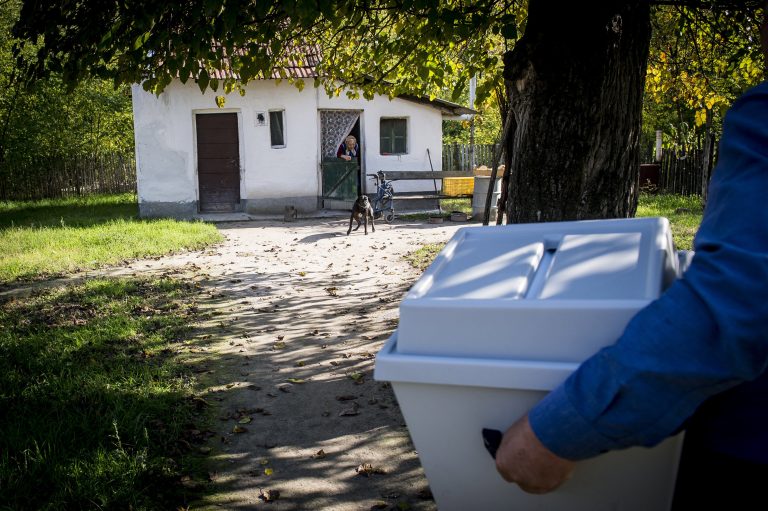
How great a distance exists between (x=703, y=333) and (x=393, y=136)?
19.3 metres

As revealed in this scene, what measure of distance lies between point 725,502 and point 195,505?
260 centimetres

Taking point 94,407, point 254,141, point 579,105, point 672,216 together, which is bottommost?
point 94,407

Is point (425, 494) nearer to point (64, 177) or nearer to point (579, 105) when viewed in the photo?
point (579, 105)

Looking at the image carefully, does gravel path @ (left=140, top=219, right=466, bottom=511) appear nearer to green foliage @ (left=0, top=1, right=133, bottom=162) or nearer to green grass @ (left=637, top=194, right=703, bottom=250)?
green grass @ (left=637, top=194, right=703, bottom=250)

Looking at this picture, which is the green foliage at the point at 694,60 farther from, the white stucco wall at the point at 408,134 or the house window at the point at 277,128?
the house window at the point at 277,128

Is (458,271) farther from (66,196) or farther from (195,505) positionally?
(66,196)

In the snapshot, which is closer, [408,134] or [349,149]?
[349,149]

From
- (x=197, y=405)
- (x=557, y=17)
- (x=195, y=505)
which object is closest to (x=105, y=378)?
(x=197, y=405)

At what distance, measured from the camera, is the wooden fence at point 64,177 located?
25516 millimetres

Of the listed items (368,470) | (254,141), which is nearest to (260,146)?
(254,141)

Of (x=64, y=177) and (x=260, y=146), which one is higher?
(x=260, y=146)

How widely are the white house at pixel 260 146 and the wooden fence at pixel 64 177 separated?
30.9 feet

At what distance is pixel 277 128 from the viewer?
1925 centimetres

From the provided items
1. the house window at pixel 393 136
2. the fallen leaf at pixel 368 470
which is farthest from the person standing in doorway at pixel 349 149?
the fallen leaf at pixel 368 470
